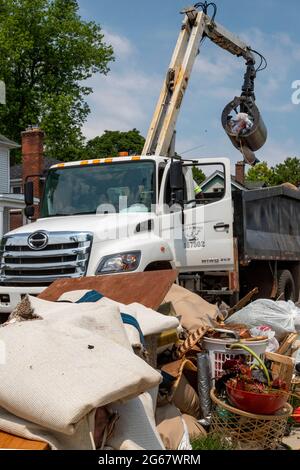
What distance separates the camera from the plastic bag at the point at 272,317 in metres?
5.99

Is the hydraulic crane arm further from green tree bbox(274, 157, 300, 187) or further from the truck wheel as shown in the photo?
green tree bbox(274, 157, 300, 187)

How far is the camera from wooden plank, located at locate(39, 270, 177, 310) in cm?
501

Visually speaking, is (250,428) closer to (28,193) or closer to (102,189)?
(102,189)

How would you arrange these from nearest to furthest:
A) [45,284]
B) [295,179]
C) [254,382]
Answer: [254,382], [45,284], [295,179]

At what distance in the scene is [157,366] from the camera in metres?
4.50

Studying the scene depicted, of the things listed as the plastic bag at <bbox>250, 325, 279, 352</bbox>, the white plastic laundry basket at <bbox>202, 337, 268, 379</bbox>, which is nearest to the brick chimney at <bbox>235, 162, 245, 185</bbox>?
the plastic bag at <bbox>250, 325, 279, 352</bbox>

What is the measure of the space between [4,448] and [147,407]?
893mm

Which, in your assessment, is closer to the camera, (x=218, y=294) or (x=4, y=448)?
(x=4, y=448)

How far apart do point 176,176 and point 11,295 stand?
92.4 inches

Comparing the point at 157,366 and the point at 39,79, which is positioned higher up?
the point at 39,79

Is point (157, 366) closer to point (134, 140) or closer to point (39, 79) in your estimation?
point (39, 79)

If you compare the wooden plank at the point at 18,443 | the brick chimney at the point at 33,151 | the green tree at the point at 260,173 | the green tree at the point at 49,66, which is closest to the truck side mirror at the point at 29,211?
the wooden plank at the point at 18,443

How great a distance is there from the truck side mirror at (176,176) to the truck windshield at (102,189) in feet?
0.75
